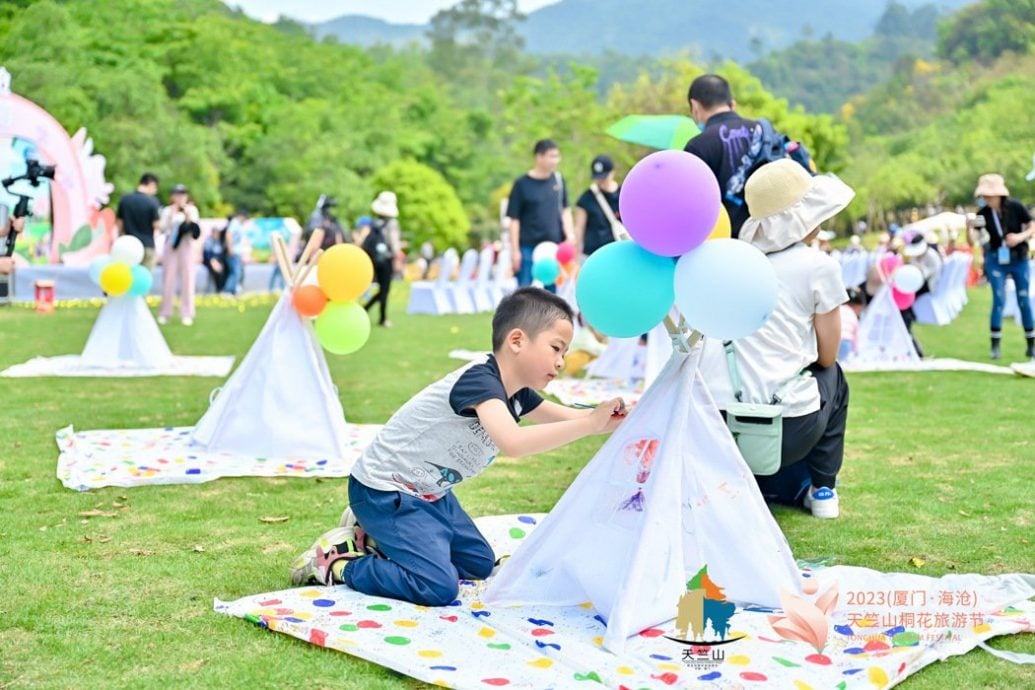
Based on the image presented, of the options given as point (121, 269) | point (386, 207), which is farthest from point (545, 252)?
point (386, 207)

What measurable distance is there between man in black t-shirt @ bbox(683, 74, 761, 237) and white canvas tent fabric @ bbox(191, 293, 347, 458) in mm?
2279

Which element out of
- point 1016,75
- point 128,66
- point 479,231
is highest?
point 1016,75

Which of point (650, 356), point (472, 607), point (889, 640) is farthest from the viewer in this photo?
point (650, 356)

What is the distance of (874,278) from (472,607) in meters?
9.13

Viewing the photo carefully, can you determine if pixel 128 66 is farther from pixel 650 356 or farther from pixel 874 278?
pixel 650 356

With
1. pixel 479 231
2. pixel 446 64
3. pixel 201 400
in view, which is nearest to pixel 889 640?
pixel 201 400

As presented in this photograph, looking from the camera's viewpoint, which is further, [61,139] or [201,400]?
[61,139]

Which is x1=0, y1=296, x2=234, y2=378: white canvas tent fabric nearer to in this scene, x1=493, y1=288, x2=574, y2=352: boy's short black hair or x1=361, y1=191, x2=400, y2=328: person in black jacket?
x1=361, y1=191, x2=400, y2=328: person in black jacket

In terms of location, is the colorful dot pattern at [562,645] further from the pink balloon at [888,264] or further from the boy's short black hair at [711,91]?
the pink balloon at [888,264]

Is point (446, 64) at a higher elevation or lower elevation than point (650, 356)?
higher

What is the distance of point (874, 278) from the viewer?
38.9 ft

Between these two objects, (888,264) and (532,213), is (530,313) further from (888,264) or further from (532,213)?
(888,264)

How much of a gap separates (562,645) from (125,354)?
7635 mm

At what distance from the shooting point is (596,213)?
9.59 metres
